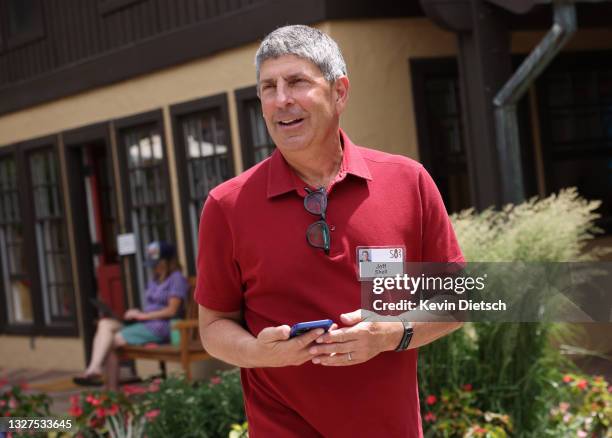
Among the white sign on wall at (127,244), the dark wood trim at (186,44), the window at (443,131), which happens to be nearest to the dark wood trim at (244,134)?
the dark wood trim at (186,44)

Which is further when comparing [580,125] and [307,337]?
[580,125]

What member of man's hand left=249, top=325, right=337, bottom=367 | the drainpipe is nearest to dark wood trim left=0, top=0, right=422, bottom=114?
the drainpipe

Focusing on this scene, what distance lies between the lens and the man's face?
8.64 feet

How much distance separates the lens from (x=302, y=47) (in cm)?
264

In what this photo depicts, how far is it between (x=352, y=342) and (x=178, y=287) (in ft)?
22.6

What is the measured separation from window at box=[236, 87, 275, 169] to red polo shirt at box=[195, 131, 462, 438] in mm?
6441

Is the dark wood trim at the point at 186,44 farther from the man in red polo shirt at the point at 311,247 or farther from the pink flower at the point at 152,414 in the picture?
the man in red polo shirt at the point at 311,247

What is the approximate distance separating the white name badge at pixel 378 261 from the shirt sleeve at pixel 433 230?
0.11 m

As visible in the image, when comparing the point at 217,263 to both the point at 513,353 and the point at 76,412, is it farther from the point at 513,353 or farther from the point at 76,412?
the point at 76,412

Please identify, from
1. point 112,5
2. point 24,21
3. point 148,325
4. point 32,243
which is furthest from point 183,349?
point 24,21

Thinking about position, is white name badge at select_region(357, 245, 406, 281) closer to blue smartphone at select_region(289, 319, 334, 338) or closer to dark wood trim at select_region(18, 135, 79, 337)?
blue smartphone at select_region(289, 319, 334, 338)

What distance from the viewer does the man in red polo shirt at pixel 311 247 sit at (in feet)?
8.66

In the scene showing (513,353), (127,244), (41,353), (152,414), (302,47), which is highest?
(302,47)

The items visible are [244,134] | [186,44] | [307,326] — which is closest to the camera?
[307,326]
